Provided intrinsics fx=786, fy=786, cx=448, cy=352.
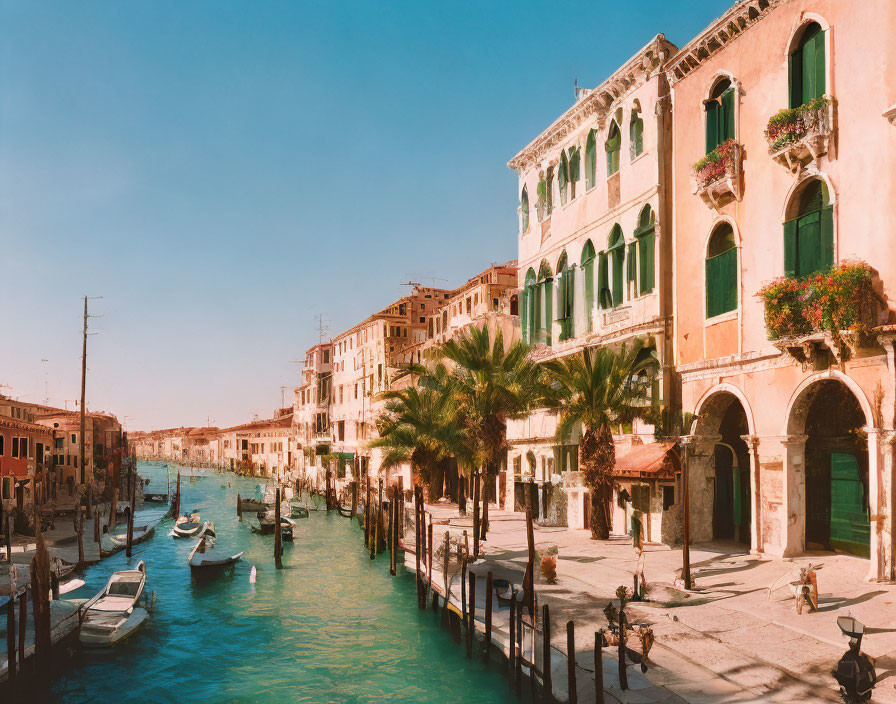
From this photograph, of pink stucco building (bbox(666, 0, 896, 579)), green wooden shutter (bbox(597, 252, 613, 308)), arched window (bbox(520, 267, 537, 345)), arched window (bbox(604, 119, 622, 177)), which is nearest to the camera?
pink stucco building (bbox(666, 0, 896, 579))

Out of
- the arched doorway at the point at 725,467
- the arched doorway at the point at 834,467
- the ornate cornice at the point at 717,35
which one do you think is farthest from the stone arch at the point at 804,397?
the ornate cornice at the point at 717,35

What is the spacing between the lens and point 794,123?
1639 cm

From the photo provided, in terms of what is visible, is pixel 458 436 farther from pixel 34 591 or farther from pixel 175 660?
pixel 34 591

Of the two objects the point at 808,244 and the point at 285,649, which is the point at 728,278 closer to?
the point at 808,244

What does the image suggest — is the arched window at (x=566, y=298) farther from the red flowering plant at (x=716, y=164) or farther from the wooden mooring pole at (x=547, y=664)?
the wooden mooring pole at (x=547, y=664)

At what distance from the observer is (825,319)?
581 inches

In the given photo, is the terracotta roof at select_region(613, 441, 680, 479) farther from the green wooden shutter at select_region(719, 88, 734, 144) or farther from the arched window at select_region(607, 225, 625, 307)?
the green wooden shutter at select_region(719, 88, 734, 144)

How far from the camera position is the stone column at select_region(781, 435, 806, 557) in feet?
56.3

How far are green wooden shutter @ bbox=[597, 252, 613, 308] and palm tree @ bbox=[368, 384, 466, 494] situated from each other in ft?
20.0

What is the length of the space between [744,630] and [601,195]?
1550cm

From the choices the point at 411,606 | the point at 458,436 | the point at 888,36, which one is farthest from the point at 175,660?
the point at 888,36

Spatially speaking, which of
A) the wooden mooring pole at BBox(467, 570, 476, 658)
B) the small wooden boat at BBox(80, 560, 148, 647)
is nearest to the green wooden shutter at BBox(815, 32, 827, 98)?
the wooden mooring pole at BBox(467, 570, 476, 658)

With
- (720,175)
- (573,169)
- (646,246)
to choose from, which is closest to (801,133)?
(720,175)

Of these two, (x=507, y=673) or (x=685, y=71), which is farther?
(x=685, y=71)
